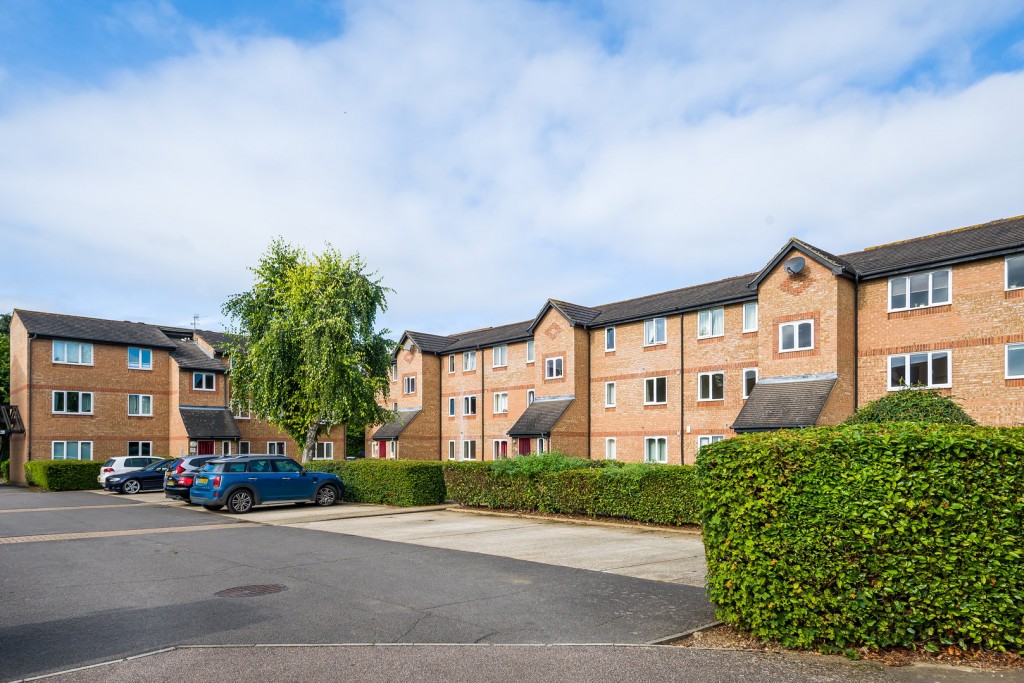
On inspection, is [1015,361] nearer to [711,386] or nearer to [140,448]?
[711,386]

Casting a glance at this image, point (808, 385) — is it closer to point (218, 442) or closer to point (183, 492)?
point (183, 492)

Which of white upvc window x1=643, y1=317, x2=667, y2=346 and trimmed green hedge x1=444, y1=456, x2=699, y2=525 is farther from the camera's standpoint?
white upvc window x1=643, y1=317, x2=667, y2=346

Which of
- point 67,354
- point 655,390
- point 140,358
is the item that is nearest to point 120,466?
point 67,354

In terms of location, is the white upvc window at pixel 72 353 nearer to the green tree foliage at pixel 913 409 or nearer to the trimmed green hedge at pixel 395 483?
the trimmed green hedge at pixel 395 483

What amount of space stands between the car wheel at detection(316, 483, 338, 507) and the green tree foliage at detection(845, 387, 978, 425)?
16.0 metres

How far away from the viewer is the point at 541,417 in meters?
37.2

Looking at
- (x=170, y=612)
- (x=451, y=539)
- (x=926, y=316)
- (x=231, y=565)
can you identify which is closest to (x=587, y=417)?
(x=926, y=316)

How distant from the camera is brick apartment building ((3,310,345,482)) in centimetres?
4097

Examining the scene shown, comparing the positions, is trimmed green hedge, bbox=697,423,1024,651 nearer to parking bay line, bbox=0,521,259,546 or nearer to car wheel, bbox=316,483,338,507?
parking bay line, bbox=0,521,259,546

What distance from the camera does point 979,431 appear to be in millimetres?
6703

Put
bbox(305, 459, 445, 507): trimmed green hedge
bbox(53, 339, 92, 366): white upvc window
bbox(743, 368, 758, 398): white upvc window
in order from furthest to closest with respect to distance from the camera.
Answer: bbox(53, 339, 92, 366): white upvc window < bbox(743, 368, 758, 398): white upvc window < bbox(305, 459, 445, 507): trimmed green hedge

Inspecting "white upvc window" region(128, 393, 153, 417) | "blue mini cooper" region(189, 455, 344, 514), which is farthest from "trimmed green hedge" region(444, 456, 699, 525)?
"white upvc window" region(128, 393, 153, 417)

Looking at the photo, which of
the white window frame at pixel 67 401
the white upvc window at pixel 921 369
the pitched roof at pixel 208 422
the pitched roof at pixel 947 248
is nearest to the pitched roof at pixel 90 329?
the white window frame at pixel 67 401

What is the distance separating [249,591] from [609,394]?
27768 mm
